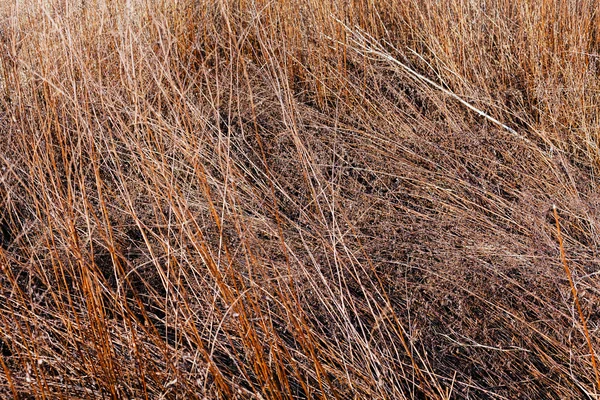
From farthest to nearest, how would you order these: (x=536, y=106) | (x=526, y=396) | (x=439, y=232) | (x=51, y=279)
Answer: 1. (x=536, y=106)
2. (x=439, y=232)
3. (x=51, y=279)
4. (x=526, y=396)

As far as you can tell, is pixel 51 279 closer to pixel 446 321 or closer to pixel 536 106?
pixel 446 321

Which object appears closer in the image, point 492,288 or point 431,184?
point 492,288

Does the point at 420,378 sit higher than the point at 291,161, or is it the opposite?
the point at 291,161

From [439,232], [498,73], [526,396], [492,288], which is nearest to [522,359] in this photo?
[526,396]

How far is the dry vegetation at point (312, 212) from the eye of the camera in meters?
1.23

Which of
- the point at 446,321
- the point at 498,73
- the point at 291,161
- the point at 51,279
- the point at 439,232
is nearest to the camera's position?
the point at 446,321

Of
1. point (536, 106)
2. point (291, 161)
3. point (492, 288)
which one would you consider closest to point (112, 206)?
point (291, 161)

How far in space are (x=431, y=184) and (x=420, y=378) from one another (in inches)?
30.6

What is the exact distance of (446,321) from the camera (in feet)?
4.80

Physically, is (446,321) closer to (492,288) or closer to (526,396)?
(492,288)

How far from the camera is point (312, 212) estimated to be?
6.07ft

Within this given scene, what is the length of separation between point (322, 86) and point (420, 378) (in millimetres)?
1567

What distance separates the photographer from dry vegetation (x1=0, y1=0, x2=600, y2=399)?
4.02ft

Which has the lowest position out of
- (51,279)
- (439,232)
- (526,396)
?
(526,396)
